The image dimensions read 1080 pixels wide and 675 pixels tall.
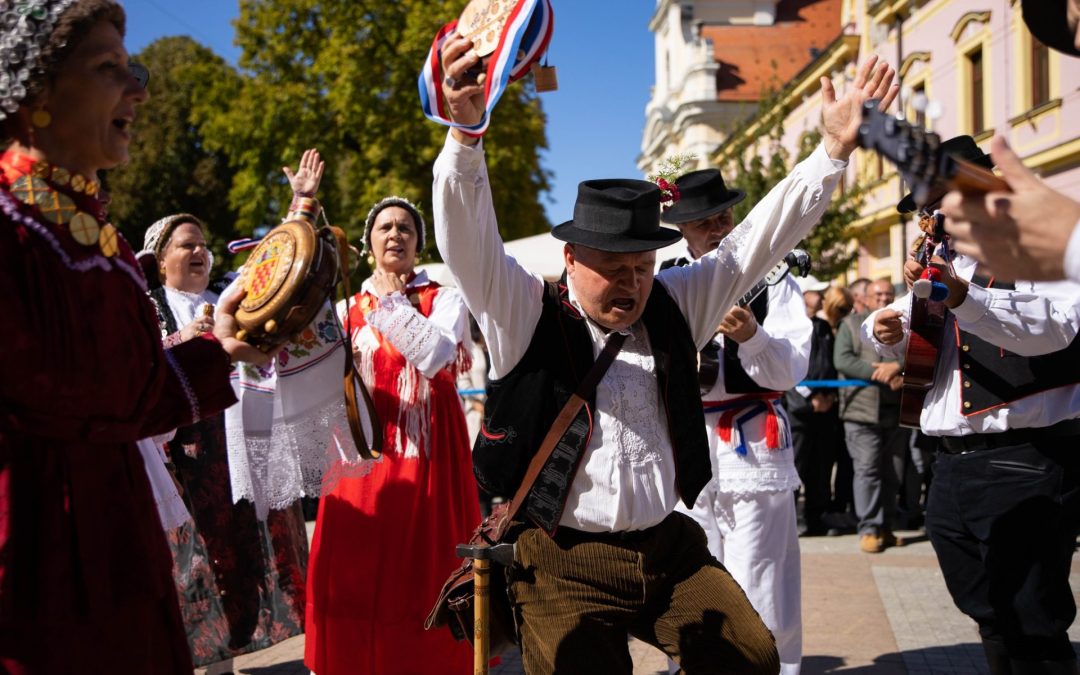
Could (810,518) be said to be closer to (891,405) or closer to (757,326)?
(891,405)

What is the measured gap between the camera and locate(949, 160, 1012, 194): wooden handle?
1.64m

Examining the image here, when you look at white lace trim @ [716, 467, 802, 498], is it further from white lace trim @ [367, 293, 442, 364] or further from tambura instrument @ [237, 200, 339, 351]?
tambura instrument @ [237, 200, 339, 351]

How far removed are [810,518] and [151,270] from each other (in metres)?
6.19

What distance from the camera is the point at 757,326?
374 centimetres

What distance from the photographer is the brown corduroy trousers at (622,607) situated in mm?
2686

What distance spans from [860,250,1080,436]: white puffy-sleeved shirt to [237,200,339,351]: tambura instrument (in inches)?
92.2

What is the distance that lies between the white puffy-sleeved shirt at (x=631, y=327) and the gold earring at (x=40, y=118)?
966 mm

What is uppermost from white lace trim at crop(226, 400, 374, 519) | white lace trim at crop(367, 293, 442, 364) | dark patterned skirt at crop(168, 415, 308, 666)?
white lace trim at crop(367, 293, 442, 364)

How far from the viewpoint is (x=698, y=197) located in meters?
4.23

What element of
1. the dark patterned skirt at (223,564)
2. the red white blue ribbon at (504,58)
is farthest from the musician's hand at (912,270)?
the dark patterned skirt at (223,564)

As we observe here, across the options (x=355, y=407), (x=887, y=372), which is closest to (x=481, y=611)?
(x=355, y=407)

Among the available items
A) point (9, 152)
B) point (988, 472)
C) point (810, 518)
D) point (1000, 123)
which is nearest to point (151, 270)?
point (9, 152)

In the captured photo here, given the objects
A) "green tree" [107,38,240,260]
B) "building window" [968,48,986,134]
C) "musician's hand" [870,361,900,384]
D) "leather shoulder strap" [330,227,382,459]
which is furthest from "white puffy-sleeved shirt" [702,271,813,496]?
"green tree" [107,38,240,260]

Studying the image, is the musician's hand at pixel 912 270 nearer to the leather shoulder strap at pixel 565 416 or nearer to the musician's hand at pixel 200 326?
the leather shoulder strap at pixel 565 416
